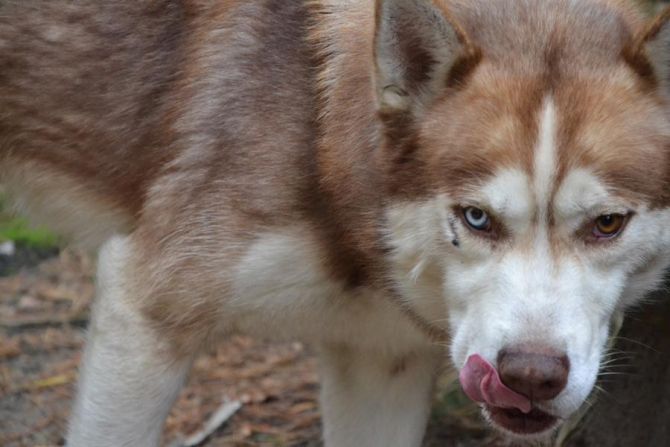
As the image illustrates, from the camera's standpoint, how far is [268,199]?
3.78m

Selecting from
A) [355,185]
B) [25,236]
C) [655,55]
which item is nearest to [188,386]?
[25,236]

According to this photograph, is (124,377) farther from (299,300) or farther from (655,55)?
(655,55)

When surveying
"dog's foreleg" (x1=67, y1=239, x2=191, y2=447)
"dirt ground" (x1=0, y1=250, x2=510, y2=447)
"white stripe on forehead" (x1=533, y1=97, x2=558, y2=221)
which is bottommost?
"dirt ground" (x1=0, y1=250, x2=510, y2=447)

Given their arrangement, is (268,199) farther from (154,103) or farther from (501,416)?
(501,416)

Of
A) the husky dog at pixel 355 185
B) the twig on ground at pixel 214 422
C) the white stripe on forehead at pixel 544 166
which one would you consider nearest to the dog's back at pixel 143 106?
the husky dog at pixel 355 185

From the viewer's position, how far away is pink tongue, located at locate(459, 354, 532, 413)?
326cm

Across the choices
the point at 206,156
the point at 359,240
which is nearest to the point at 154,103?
the point at 206,156

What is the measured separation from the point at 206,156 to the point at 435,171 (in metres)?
0.82

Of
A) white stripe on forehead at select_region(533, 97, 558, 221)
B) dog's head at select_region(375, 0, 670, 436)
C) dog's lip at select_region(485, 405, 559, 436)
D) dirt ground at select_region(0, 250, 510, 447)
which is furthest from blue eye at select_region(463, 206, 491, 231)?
dirt ground at select_region(0, 250, 510, 447)

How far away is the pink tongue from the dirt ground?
1801 mm

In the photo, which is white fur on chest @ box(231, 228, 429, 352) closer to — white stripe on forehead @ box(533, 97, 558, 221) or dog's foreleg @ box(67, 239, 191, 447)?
dog's foreleg @ box(67, 239, 191, 447)

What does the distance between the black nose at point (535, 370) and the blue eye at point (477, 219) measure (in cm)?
33

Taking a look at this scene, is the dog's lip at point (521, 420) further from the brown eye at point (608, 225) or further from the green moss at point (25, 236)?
the green moss at point (25, 236)

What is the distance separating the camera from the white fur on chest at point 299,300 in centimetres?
378
